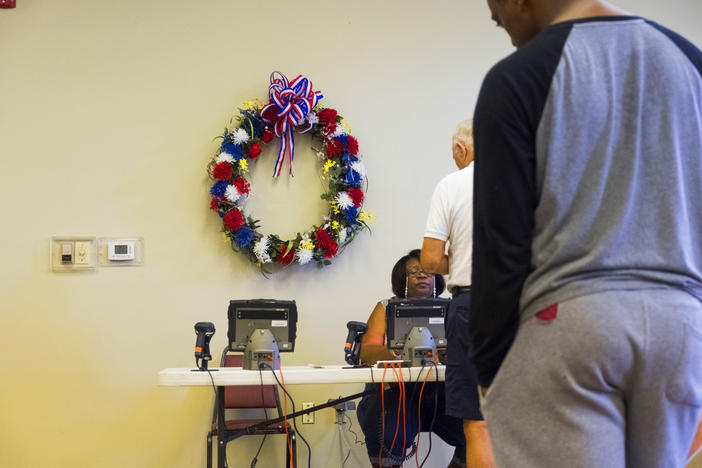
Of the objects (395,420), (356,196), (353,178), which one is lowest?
(395,420)

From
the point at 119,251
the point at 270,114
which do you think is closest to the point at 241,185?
the point at 270,114

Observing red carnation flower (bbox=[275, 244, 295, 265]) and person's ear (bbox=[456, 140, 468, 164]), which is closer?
person's ear (bbox=[456, 140, 468, 164])

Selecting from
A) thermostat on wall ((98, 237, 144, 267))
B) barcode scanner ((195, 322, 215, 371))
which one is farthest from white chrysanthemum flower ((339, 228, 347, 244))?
barcode scanner ((195, 322, 215, 371))

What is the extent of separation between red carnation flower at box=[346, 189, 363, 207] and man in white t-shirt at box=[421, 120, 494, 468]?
134cm

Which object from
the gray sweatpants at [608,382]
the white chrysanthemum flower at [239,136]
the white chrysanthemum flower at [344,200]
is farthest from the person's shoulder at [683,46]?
the white chrysanthemum flower at [239,136]

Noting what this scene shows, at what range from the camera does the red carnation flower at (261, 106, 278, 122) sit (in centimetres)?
426

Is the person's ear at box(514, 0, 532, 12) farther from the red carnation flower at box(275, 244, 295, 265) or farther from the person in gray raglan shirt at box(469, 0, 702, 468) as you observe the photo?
the red carnation flower at box(275, 244, 295, 265)

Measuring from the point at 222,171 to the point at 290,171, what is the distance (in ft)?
1.45

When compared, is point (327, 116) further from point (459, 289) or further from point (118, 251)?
point (459, 289)

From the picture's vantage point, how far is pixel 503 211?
1075 mm

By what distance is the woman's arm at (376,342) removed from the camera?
373cm

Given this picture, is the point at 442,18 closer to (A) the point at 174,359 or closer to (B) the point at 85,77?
(B) the point at 85,77

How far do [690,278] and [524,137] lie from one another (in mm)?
304

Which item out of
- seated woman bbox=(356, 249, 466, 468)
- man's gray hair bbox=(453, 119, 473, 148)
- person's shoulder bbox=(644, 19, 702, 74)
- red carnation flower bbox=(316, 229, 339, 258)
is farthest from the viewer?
red carnation flower bbox=(316, 229, 339, 258)
